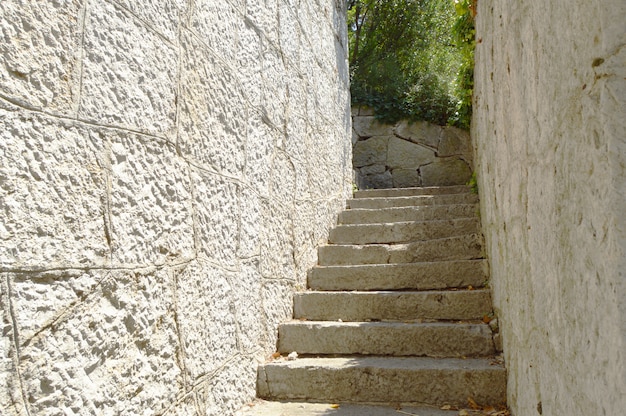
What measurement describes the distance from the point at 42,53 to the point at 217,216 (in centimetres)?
106

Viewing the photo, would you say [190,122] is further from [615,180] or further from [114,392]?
[615,180]

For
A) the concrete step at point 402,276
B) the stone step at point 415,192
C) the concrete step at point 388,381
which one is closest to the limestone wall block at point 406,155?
the stone step at point 415,192

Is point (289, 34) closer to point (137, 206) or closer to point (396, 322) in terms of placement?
point (396, 322)

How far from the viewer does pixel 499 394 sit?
2.43m

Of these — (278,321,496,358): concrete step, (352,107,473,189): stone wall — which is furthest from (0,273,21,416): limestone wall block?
(352,107,473,189): stone wall

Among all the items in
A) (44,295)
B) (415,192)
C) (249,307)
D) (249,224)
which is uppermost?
(415,192)

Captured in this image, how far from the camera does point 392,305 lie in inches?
124

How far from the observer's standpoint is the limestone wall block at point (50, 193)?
120cm

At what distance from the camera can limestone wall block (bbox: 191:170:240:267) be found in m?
2.09

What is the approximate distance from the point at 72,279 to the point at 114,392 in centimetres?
37

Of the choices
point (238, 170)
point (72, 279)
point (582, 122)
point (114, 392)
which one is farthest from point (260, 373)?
point (582, 122)

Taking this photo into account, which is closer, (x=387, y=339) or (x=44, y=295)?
(x=44, y=295)

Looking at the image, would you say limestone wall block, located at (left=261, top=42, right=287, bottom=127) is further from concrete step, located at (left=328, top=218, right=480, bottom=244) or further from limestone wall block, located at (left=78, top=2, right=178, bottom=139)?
concrete step, located at (left=328, top=218, right=480, bottom=244)

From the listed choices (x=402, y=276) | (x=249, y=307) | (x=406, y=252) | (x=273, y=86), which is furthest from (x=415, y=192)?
(x=249, y=307)
